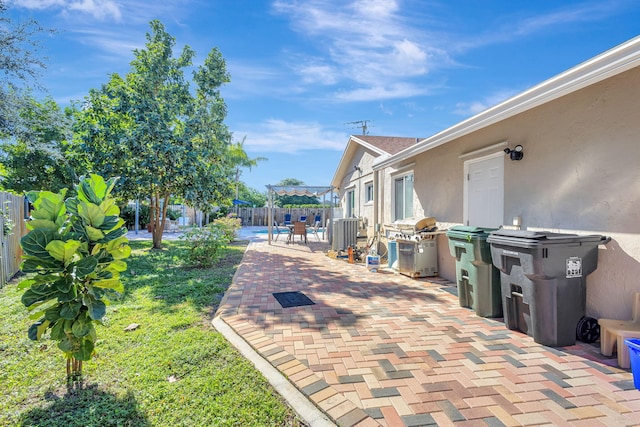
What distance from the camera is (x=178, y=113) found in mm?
10562

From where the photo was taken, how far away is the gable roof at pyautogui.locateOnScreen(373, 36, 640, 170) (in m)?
2.58

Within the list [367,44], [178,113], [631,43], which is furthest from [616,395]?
[178,113]

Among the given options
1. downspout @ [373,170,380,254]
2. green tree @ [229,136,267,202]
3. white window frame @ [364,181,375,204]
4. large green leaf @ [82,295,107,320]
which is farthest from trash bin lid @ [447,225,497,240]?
green tree @ [229,136,267,202]

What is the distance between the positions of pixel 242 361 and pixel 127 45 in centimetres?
1193

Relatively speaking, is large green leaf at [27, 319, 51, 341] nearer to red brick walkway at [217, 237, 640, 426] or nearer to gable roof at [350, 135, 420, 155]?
red brick walkway at [217, 237, 640, 426]

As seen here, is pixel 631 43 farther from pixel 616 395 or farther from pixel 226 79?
pixel 226 79

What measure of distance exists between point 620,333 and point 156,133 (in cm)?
1034

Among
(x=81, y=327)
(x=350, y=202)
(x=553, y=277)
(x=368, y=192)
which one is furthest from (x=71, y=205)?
(x=350, y=202)

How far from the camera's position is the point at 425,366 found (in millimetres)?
2828

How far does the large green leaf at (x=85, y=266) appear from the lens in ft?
7.36

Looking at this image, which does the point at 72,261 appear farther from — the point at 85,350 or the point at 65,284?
the point at 85,350

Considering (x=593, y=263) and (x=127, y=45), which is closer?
(x=593, y=263)

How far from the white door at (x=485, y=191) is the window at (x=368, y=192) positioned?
5.62 m

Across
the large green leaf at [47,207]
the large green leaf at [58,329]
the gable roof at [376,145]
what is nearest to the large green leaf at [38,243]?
the large green leaf at [47,207]
